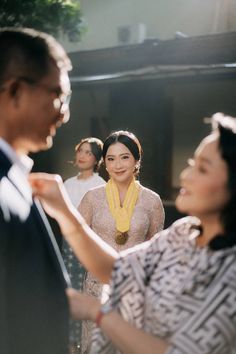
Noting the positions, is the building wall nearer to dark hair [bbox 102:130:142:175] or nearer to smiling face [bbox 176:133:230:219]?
dark hair [bbox 102:130:142:175]

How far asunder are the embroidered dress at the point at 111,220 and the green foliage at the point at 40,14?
563 cm

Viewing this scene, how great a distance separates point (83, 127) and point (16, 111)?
12284mm

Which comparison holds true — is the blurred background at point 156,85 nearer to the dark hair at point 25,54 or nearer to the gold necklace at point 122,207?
the gold necklace at point 122,207

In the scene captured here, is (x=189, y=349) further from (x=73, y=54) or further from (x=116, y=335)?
(x=73, y=54)

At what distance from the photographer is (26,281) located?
1.86 meters

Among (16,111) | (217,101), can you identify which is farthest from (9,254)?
(217,101)

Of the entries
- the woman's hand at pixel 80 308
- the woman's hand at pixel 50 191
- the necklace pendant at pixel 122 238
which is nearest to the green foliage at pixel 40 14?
the necklace pendant at pixel 122 238

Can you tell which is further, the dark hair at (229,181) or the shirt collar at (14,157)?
the dark hair at (229,181)

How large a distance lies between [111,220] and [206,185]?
9.48 ft

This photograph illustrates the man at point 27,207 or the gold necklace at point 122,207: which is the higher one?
the man at point 27,207

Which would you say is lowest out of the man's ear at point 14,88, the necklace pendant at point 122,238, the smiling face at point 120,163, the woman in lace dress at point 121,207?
the necklace pendant at point 122,238

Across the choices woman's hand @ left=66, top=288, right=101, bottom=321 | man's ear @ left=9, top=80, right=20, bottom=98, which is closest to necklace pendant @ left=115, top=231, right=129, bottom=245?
woman's hand @ left=66, top=288, right=101, bottom=321

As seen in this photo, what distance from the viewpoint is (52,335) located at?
6.38ft

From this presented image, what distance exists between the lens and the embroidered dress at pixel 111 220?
4816 millimetres
